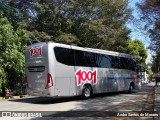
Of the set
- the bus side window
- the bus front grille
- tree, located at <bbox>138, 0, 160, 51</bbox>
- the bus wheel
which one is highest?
tree, located at <bbox>138, 0, 160, 51</bbox>

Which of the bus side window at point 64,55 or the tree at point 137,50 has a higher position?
the tree at point 137,50

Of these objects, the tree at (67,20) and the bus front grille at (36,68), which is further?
the tree at (67,20)

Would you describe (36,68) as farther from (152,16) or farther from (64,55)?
(152,16)

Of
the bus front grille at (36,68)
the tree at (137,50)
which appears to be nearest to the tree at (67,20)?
the bus front grille at (36,68)

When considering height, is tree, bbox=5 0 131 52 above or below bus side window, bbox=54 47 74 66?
above

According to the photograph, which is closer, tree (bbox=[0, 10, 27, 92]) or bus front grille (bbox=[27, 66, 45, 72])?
bus front grille (bbox=[27, 66, 45, 72])

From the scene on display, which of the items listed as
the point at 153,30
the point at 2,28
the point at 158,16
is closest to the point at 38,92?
the point at 2,28

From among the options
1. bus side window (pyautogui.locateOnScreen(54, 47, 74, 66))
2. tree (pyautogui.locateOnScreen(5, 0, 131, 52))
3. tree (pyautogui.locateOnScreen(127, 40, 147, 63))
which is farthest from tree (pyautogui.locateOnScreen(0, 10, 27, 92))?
tree (pyautogui.locateOnScreen(127, 40, 147, 63))

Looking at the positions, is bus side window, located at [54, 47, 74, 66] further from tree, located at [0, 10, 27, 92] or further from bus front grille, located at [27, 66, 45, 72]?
tree, located at [0, 10, 27, 92]

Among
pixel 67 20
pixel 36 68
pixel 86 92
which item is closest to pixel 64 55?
pixel 36 68

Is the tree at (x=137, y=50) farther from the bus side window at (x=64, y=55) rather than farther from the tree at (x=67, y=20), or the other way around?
the bus side window at (x=64, y=55)

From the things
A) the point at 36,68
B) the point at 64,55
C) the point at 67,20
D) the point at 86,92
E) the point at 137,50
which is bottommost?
the point at 86,92

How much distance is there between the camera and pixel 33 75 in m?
16.9

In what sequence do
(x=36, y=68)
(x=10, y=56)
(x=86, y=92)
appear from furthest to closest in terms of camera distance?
(x=10, y=56)
(x=86, y=92)
(x=36, y=68)
